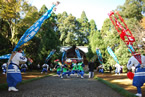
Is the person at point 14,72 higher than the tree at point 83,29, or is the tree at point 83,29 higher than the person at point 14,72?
the tree at point 83,29

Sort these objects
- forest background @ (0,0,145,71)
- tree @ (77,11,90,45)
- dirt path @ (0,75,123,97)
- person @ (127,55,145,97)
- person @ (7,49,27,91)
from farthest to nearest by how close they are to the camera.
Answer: tree @ (77,11,90,45) < forest background @ (0,0,145,71) < person @ (7,49,27,91) < dirt path @ (0,75,123,97) < person @ (127,55,145,97)

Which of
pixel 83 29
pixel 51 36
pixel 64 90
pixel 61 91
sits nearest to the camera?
pixel 61 91

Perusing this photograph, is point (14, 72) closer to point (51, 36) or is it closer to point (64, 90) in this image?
point (64, 90)

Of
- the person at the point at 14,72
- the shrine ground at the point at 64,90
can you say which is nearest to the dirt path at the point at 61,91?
the shrine ground at the point at 64,90

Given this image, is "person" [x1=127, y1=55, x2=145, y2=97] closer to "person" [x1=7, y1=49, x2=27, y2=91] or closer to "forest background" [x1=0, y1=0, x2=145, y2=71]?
"person" [x1=7, y1=49, x2=27, y2=91]

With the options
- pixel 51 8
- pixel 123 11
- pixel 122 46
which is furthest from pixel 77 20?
pixel 51 8

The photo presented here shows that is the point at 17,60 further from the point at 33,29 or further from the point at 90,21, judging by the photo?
the point at 90,21

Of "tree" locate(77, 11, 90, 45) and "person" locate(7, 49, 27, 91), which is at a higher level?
"tree" locate(77, 11, 90, 45)

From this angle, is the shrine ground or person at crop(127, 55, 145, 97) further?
the shrine ground


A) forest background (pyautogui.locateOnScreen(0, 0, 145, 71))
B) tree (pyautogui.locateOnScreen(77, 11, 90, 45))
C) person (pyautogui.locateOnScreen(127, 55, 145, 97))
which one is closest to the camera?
person (pyautogui.locateOnScreen(127, 55, 145, 97))

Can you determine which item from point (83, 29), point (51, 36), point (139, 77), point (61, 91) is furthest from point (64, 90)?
point (83, 29)

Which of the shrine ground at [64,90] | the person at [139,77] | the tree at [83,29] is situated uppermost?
the tree at [83,29]

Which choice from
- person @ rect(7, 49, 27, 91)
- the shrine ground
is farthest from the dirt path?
person @ rect(7, 49, 27, 91)

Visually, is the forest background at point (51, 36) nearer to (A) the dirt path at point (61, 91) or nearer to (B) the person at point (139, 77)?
(A) the dirt path at point (61, 91)
